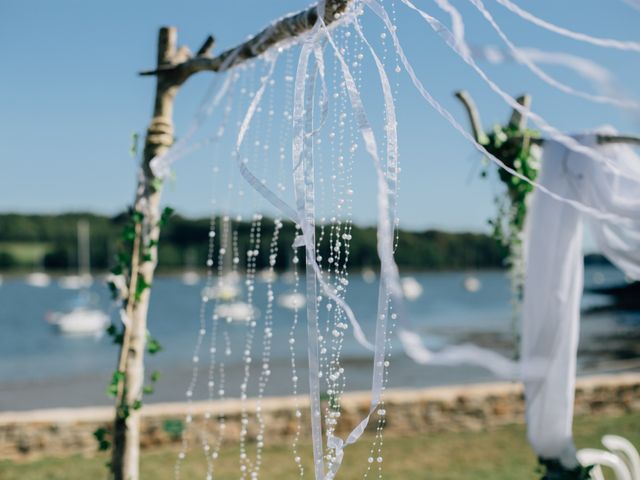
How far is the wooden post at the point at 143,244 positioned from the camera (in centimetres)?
398

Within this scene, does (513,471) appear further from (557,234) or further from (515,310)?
(557,234)

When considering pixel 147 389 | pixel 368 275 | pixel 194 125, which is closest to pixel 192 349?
pixel 147 389

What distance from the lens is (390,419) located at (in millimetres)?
8438

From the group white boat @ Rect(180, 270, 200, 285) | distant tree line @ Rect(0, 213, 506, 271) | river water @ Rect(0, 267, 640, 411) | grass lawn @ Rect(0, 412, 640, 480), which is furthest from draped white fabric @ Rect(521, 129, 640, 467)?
white boat @ Rect(180, 270, 200, 285)

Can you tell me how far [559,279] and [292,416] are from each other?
475cm

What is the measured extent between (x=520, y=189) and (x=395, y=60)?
2388 millimetres

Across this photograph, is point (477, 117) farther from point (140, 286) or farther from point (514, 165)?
point (140, 286)

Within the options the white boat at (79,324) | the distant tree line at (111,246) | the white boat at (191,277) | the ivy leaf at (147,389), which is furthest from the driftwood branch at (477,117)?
the white boat at (191,277)

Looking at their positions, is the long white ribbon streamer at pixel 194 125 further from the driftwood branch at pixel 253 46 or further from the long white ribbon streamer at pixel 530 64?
the long white ribbon streamer at pixel 530 64

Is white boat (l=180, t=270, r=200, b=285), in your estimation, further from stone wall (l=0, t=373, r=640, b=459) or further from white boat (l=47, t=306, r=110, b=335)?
stone wall (l=0, t=373, r=640, b=459)

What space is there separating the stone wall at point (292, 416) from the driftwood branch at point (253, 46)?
361 cm

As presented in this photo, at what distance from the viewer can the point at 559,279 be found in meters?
3.93

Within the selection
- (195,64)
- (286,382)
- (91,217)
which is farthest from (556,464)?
(91,217)

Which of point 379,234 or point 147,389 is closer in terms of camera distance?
point 379,234
